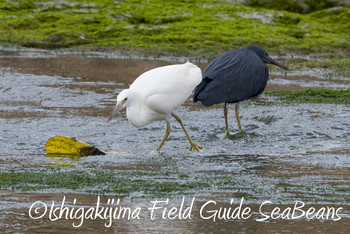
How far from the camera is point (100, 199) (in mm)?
5949

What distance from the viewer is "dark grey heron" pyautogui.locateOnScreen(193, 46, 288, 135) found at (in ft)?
31.2

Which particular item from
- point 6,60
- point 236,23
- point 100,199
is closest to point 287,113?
point 100,199

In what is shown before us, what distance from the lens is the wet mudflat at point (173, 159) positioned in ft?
18.9

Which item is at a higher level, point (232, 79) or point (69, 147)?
point (232, 79)

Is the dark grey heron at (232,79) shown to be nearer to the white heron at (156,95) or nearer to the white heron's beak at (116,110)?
the white heron at (156,95)

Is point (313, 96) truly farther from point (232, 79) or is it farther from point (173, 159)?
point (173, 159)

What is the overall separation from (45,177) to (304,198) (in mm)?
2440

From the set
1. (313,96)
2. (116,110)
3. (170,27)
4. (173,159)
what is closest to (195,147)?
(173,159)

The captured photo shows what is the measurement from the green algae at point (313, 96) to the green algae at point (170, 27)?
689 cm

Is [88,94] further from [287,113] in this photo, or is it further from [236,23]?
[236,23]

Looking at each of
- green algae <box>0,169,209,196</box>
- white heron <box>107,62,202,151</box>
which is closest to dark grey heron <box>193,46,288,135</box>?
white heron <box>107,62,202,151</box>

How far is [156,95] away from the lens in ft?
27.1

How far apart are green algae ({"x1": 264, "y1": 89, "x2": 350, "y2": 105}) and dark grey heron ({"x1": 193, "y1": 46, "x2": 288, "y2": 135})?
6.29ft

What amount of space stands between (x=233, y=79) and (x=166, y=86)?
63.7 inches
